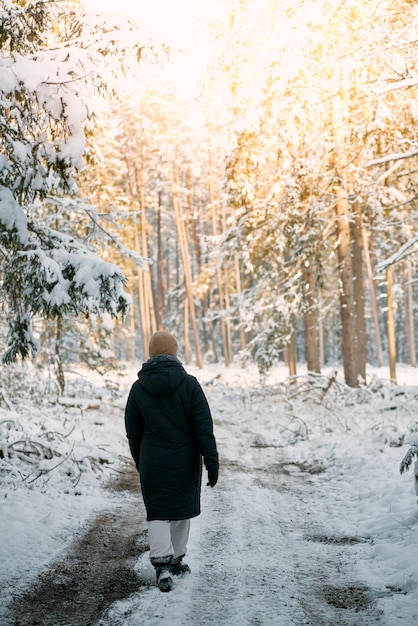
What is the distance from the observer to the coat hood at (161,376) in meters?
4.56

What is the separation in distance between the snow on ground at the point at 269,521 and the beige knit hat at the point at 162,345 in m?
1.98

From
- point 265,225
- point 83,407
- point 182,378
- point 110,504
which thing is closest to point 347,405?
point 265,225

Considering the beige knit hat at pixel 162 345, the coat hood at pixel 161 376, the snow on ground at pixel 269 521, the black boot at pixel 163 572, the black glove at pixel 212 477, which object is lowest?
the snow on ground at pixel 269 521

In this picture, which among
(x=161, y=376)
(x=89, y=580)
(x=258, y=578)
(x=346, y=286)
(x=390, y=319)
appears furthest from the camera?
(x=390, y=319)

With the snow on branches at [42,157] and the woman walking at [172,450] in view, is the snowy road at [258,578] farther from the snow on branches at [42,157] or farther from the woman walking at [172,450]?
the snow on branches at [42,157]

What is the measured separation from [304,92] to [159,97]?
20379mm

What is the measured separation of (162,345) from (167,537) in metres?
1.68

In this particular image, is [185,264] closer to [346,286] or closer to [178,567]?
[346,286]

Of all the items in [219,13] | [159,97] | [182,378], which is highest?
[159,97]

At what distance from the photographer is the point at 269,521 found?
236 inches

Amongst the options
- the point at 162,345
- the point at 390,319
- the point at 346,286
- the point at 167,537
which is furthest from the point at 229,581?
the point at 390,319

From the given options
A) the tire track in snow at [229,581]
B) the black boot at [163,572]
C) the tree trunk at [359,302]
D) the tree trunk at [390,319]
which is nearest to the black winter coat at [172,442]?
the black boot at [163,572]

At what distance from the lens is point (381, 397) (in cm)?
1337

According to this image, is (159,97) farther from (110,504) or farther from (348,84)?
(110,504)
